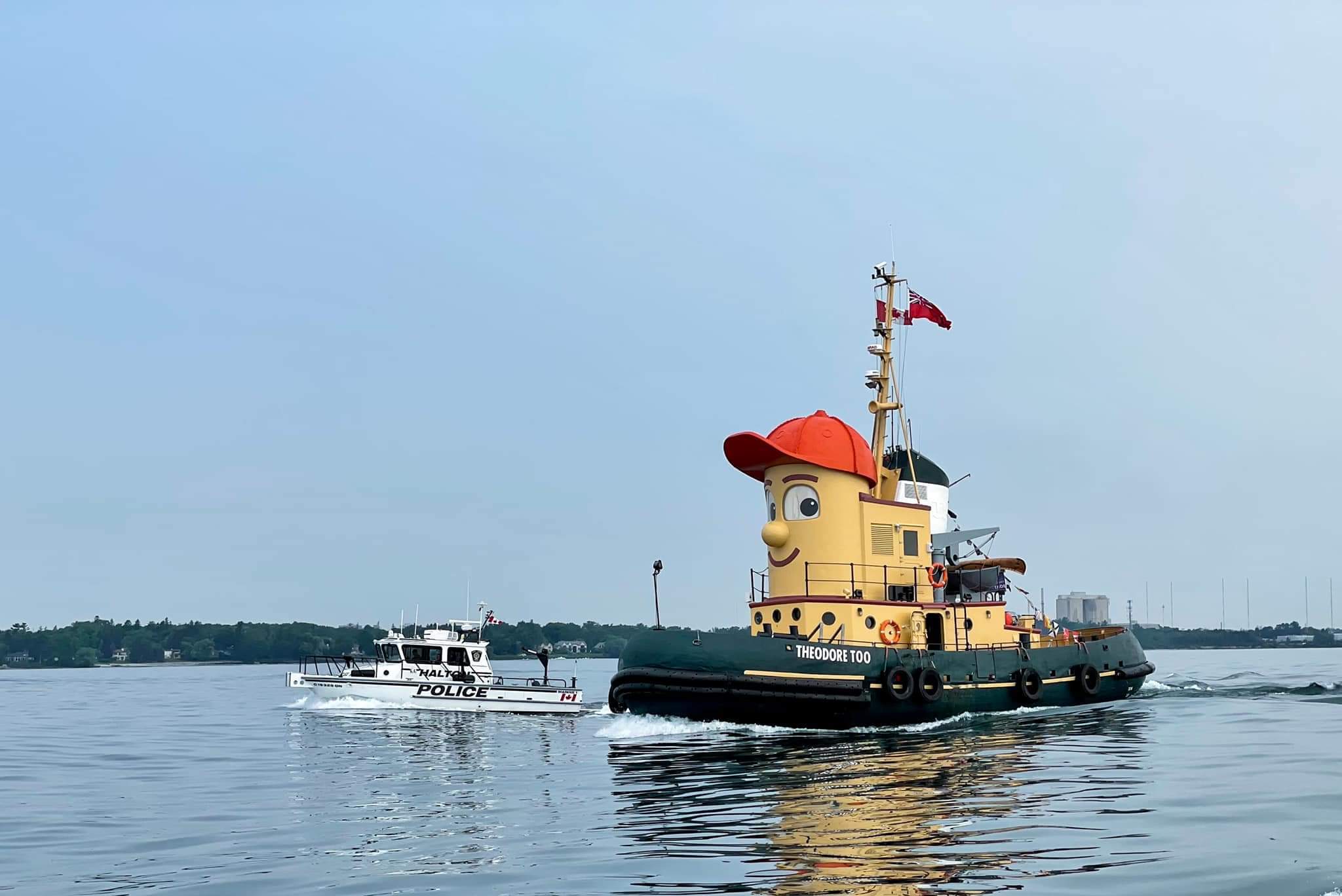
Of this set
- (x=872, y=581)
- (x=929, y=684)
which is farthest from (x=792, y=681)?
(x=872, y=581)

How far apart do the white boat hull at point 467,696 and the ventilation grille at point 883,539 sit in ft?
59.3

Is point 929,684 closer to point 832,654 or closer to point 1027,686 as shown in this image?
point 832,654

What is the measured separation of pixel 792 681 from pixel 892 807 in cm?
1134

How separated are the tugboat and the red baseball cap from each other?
4 centimetres

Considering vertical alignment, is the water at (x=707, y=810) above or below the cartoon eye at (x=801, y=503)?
below

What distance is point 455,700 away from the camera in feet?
152

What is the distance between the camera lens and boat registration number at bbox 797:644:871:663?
2859 cm

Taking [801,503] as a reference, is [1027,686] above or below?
below

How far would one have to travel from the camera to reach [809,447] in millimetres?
31062

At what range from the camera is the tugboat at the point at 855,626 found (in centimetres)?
2852

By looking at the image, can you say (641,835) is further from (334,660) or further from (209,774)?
(334,660)

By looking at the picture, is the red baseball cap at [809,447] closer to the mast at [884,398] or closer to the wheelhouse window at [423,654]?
the mast at [884,398]

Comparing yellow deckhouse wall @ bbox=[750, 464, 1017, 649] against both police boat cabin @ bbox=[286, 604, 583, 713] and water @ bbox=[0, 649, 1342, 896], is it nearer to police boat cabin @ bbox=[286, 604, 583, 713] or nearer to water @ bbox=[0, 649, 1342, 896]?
water @ bbox=[0, 649, 1342, 896]

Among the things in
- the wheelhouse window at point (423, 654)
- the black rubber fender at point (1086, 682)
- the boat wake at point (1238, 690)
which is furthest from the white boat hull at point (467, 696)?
the boat wake at point (1238, 690)
